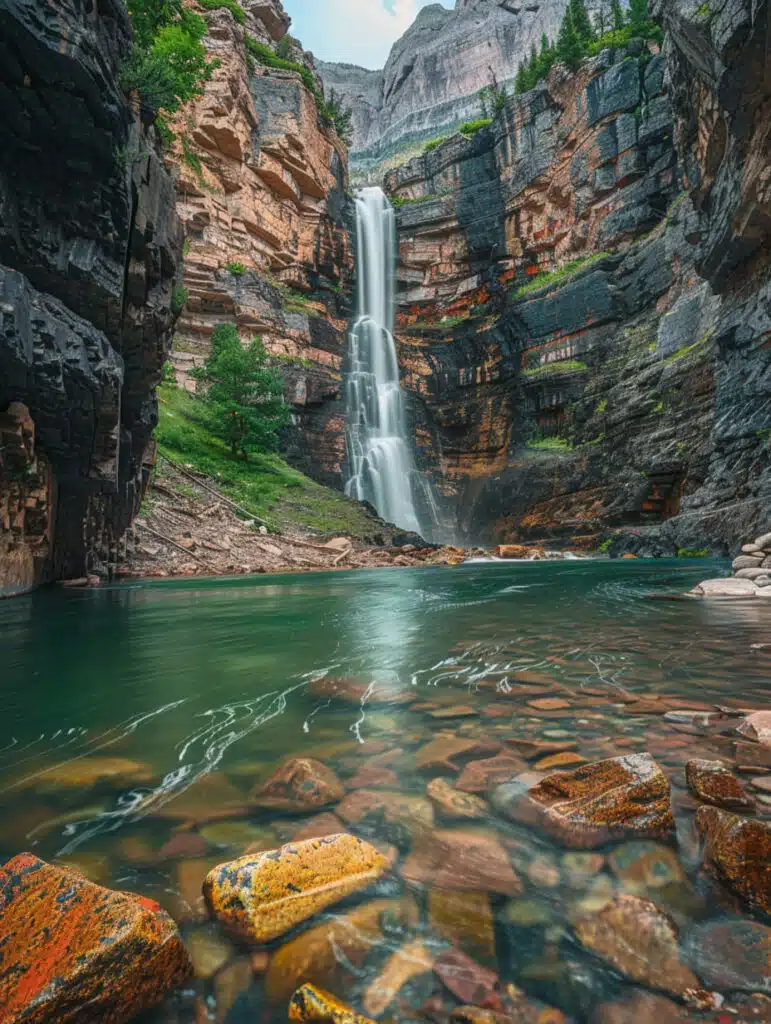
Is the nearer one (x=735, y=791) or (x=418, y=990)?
(x=418, y=990)

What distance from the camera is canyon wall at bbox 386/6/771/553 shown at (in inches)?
584

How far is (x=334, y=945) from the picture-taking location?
3.95 feet

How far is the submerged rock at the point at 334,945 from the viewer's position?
1118mm

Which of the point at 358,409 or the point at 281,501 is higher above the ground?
the point at 358,409

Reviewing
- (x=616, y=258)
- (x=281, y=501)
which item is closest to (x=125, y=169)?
(x=281, y=501)

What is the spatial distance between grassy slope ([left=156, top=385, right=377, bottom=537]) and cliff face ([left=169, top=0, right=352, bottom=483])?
3917mm

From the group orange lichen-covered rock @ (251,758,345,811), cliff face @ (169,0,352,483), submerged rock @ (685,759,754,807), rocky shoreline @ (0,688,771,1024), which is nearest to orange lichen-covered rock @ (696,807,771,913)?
rocky shoreline @ (0,688,771,1024)

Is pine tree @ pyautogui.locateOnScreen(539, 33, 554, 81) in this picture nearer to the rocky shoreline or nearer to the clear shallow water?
the clear shallow water

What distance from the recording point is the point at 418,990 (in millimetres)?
1067

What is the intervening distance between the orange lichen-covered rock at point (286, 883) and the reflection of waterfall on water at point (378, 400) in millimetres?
26199

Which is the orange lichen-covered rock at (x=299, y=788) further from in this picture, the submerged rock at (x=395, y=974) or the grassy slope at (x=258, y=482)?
the grassy slope at (x=258, y=482)

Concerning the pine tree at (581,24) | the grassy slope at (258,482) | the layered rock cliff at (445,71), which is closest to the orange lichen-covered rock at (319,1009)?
the grassy slope at (258,482)

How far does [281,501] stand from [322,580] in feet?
28.4

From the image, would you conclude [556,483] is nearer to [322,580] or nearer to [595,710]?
[322,580]
